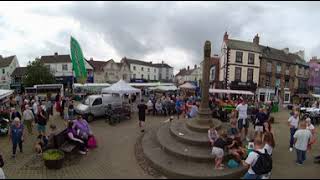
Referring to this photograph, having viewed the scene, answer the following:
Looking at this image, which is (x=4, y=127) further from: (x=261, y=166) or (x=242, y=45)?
(x=242, y=45)

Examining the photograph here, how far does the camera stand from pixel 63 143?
8.54 meters

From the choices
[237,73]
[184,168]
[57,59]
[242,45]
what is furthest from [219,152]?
[57,59]

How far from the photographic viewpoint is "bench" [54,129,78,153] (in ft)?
26.1

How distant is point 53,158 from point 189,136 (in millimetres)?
4609

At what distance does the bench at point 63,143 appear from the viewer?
26.1ft

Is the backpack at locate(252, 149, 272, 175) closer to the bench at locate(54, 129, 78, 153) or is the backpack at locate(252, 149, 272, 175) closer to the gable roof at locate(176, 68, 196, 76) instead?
the bench at locate(54, 129, 78, 153)

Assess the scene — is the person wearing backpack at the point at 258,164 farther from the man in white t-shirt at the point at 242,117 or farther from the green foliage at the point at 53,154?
the green foliage at the point at 53,154

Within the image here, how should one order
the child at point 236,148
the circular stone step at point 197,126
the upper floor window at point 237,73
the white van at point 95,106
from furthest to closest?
the upper floor window at point 237,73
the white van at point 95,106
the circular stone step at point 197,126
the child at point 236,148

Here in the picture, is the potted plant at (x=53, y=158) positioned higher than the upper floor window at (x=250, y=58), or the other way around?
the upper floor window at (x=250, y=58)

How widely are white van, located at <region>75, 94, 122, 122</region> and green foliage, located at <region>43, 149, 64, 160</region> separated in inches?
279

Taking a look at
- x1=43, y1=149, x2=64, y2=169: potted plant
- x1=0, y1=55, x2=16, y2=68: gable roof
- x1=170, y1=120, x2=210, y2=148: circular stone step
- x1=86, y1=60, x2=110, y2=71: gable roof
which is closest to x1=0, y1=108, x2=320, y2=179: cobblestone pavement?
x1=43, y1=149, x2=64, y2=169: potted plant

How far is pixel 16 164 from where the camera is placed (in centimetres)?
788

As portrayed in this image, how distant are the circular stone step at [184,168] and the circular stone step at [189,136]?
2.94 ft

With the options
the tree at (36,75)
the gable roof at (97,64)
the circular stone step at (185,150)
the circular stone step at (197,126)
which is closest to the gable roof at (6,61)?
the gable roof at (97,64)
